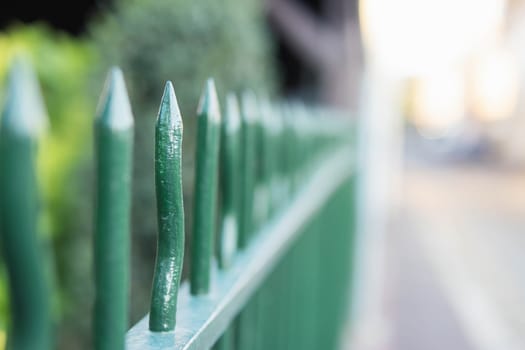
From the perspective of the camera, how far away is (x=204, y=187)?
1.06 m

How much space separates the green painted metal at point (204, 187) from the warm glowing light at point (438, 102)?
45130mm

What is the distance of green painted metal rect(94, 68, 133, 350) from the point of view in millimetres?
679

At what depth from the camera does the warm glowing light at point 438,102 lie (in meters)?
47.3

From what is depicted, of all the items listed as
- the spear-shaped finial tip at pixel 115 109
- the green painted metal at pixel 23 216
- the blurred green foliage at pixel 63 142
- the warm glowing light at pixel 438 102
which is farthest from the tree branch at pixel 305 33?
the warm glowing light at pixel 438 102

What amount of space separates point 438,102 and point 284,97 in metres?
47.1

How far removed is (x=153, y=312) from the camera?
0.90 meters

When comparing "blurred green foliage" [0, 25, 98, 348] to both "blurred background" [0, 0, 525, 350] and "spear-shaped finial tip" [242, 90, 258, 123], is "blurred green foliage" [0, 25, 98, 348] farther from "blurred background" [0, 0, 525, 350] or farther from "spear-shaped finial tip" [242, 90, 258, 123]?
"spear-shaped finial tip" [242, 90, 258, 123]

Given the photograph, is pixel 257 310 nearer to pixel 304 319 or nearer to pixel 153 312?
pixel 153 312

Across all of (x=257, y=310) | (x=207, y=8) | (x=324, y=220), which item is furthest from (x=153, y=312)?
(x=207, y=8)

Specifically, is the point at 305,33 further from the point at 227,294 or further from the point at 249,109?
the point at 227,294

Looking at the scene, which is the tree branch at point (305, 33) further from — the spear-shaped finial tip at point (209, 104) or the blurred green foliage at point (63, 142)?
the spear-shaped finial tip at point (209, 104)

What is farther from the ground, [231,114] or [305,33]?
[305,33]

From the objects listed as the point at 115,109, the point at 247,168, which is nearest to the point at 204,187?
the point at 247,168

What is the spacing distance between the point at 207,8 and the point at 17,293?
2.66 m
